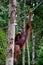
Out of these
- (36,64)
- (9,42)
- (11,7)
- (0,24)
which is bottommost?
(36,64)

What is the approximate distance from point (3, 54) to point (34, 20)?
16.2 feet

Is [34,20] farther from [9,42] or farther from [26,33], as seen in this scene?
[9,42]

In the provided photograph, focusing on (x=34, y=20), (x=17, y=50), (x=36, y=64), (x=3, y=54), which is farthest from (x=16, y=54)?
(x=36, y=64)

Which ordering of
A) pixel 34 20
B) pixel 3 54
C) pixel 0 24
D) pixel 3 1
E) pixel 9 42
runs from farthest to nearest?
pixel 34 20 → pixel 3 1 → pixel 0 24 → pixel 3 54 → pixel 9 42

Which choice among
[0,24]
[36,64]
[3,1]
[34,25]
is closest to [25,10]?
[3,1]

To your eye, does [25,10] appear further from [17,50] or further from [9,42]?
[9,42]

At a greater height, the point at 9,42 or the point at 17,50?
the point at 9,42

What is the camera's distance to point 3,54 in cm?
694

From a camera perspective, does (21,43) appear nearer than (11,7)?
No

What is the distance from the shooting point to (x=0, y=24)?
7.76 m

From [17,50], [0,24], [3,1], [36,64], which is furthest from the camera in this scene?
[36,64]

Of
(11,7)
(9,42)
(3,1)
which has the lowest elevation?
(3,1)

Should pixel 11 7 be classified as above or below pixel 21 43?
above

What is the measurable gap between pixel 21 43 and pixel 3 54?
3.47m
